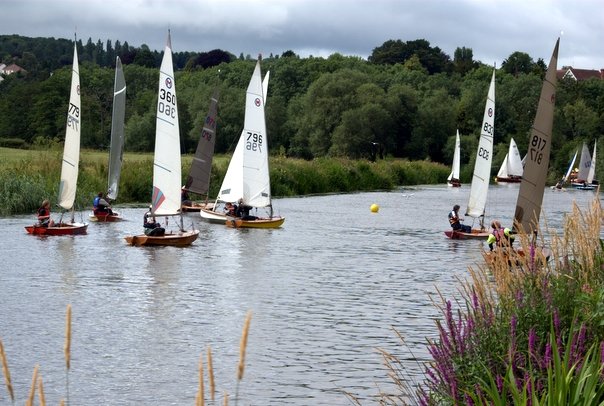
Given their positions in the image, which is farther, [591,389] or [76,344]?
[76,344]

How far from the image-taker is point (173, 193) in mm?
35438

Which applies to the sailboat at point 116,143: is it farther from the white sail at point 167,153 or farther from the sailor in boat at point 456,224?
the sailor in boat at point 456,224

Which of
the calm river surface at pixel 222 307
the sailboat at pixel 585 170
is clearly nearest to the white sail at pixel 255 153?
the calm river surface at pixel 222 307

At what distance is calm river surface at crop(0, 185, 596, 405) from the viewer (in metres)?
15.5

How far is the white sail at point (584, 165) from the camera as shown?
10138cm

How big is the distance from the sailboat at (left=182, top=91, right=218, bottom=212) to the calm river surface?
24.7 feet

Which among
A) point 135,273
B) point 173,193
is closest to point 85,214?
point 173,193

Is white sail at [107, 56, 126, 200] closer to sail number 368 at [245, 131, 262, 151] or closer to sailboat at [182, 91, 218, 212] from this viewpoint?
sailboat at [182, 91, 218, 212]

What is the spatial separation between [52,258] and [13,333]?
12203mm

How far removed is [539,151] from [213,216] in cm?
2042

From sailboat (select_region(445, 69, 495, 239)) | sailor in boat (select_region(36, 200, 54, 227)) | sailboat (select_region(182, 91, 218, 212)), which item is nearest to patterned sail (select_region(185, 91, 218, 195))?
sailboat (select_region(182, 91, 218, 212))

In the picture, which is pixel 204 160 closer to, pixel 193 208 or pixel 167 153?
pixel 193 208

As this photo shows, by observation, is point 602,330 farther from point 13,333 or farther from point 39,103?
point 39,103

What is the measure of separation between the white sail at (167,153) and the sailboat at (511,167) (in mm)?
72332
